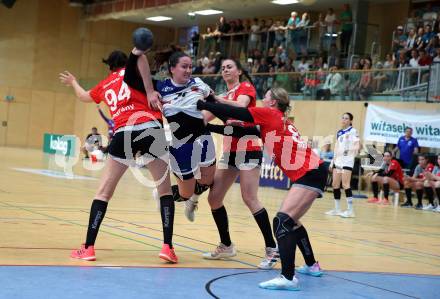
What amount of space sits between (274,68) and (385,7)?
6.08 meters

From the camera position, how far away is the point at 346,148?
539 inches

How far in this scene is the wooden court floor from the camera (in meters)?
6.55

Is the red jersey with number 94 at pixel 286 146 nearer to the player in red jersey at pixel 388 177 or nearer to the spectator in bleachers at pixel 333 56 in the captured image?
the player in red jersey at pixel 388 177

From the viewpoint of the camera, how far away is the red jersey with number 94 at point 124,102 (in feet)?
20.4

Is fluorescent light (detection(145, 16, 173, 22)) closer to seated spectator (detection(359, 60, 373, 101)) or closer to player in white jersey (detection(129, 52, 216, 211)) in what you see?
seated spectator (detection(359, 60, 373, 101))

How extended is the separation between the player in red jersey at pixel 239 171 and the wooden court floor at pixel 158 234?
27cm

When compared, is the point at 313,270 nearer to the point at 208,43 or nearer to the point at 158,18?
the point at 208,43

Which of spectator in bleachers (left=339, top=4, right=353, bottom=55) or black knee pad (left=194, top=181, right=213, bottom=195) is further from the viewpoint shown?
spectator in bleachers (left=339, top=4, right=353, bottom=55)

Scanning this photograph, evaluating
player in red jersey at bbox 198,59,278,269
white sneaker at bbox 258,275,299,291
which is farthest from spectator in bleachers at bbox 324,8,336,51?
white sneaker at bbox 258,275,299,291

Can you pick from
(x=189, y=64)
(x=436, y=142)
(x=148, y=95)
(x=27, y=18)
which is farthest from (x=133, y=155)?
(x=27, y=18)

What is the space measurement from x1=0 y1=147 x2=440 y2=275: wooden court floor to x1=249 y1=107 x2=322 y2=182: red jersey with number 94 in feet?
4.03

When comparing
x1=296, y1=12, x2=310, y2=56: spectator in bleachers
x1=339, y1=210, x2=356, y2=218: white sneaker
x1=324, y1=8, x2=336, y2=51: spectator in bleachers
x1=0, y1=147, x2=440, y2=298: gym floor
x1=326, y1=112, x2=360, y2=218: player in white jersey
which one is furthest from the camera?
x1=296, y1=12, x2=310, y2=56: spectator in bleachers

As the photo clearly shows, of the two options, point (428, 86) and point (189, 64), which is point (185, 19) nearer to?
point (428, 86)

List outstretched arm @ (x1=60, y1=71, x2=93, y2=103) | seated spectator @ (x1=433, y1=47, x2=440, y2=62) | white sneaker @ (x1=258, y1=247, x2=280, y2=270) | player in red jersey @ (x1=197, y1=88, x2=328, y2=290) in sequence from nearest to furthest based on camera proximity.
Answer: player in red jersey @ (x1=197, y1=88, x2=328, y2=290)
white sneaker @ (x1=258, y1=247, x2=280, y2=270)
outstretched arm @ (x1=60, y1=71, x2=93, y2=103)
seated spectator @ (x1=433, y1=47, x2=440, y2=62)
